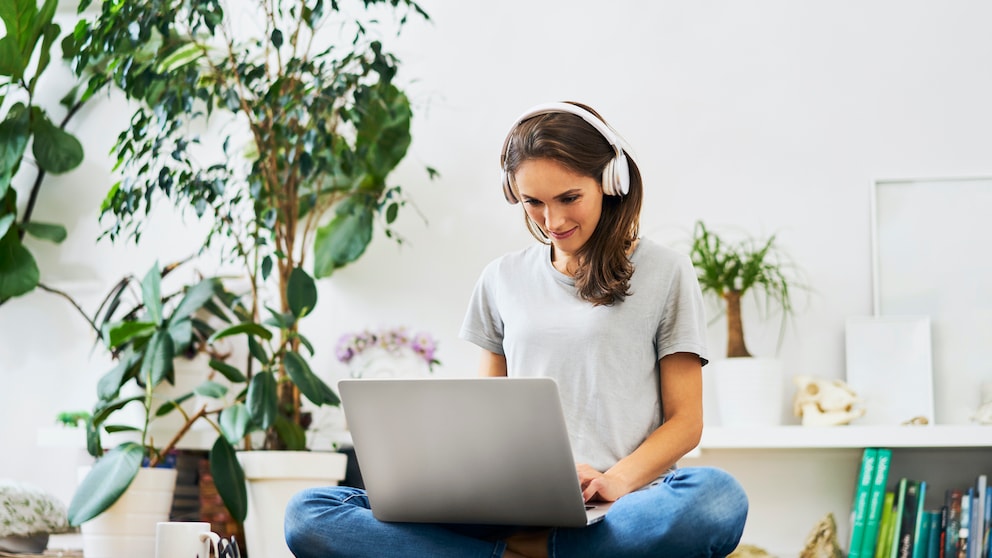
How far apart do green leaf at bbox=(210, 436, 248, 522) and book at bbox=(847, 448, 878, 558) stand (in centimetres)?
139

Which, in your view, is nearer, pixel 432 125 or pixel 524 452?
pixel 524 452

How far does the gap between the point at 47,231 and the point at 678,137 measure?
184 cm

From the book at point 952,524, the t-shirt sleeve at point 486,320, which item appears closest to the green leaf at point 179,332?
the t-shirt sleeve at point 486,320

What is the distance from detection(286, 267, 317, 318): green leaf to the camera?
8.27 ft

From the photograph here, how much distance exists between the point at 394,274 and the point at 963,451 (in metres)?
1.52

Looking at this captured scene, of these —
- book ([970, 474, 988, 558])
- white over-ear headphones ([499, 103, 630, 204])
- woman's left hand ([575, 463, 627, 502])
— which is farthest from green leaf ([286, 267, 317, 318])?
book ([970, 474, 988, 558])

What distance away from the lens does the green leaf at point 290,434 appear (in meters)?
2.50

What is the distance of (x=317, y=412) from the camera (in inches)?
111

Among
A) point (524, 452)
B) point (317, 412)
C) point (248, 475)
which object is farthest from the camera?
point (317, 412)

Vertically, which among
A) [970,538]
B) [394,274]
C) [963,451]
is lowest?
[970,538]

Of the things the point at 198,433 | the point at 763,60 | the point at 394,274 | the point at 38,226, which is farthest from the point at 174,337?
the point at 763,60

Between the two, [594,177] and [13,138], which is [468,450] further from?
[13,138]

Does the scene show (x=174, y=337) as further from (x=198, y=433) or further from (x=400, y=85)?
(x=400, y=85)

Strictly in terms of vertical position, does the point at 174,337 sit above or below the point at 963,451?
above
